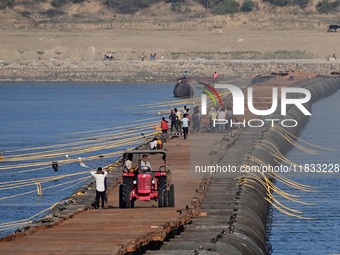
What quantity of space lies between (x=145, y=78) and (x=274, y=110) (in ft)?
229

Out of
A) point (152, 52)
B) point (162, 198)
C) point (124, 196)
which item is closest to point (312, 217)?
point (162, 198)

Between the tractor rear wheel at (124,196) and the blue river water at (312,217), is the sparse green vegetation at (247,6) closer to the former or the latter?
the blue river water at (312,217)

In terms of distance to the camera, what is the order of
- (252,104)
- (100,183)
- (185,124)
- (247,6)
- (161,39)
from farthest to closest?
1. (247,6)
2. (161,39)
3. (252,104)
4. (185,124)
5. (100,183)

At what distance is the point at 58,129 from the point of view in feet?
272

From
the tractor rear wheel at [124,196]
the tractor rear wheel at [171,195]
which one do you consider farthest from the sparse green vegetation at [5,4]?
the tractor rear wheel at [171,195]

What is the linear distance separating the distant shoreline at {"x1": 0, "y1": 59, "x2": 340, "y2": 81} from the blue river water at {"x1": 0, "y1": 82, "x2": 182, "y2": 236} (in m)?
1.87

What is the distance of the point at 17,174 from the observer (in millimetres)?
54812

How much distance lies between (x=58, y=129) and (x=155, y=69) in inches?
2456

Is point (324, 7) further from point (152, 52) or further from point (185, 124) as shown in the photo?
point (185, 124)

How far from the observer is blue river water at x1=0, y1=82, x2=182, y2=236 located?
49000mm

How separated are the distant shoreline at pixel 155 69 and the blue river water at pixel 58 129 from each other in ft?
6.15

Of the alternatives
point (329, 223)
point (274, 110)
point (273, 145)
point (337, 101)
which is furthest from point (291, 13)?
point (329, 223)

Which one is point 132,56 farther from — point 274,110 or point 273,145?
point 273,145

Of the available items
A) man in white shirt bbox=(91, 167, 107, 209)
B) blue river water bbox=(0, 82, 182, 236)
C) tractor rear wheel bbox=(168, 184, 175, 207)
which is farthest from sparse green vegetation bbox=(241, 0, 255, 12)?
tractor rear wheel bbox=(168, 184, 175, 207)
